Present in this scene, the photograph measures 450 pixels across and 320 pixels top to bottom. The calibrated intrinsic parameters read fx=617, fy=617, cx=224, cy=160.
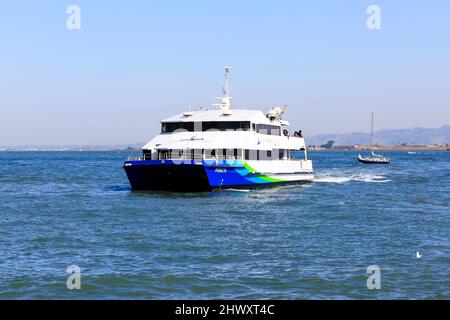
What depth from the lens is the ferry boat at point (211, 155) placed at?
40.3 meters

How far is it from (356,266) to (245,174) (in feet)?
82.9

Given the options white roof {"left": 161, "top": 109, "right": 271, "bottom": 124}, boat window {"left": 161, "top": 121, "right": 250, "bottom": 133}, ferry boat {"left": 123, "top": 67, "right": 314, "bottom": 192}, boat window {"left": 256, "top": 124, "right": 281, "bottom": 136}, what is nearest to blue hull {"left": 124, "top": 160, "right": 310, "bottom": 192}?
ferry boat {"left": 123, "top": 67, "right": 314, "bottom": 192}

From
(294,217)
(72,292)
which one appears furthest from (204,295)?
(294,217)

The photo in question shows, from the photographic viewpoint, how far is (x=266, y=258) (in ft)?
63.9

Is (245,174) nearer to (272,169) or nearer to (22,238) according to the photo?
(272,169)

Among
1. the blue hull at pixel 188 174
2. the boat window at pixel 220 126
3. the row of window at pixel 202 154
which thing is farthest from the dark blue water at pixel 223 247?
the boat window at pixel 220 126

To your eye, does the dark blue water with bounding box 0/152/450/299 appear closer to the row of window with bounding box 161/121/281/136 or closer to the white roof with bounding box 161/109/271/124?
the row of window with bounding box 161/121/281/136

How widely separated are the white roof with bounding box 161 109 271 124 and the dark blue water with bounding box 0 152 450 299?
8521mm

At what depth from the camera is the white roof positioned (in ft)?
149

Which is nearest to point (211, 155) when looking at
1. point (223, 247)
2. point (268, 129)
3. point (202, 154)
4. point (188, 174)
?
point (202, 154)

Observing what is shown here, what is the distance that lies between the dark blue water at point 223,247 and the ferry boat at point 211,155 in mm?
2464

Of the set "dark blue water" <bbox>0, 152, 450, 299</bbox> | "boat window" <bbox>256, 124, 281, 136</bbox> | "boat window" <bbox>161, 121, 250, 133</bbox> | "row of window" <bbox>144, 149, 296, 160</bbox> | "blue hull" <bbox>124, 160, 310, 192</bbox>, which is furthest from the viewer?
"boat window" <bbox>256, 124, 281, 136</bbox>

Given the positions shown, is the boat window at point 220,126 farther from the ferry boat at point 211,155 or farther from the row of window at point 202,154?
the row of window at point 202,154

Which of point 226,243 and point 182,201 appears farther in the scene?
point 182,201
